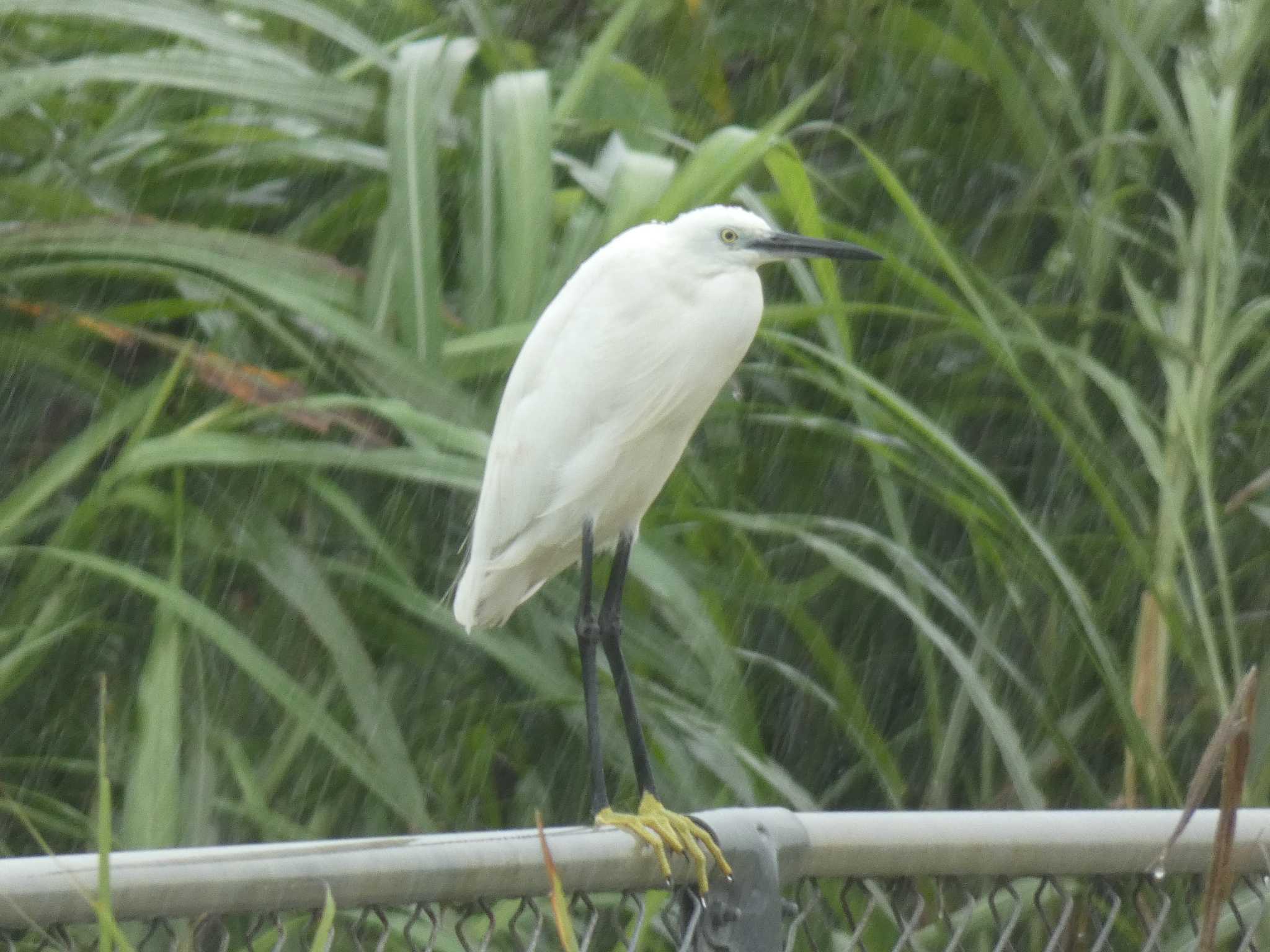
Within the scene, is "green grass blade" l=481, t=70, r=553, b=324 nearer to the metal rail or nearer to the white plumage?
the white plumage

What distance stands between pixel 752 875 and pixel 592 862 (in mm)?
87

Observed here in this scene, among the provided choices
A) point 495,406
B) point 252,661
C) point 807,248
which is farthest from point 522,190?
point 252,661

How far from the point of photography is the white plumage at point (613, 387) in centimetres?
124

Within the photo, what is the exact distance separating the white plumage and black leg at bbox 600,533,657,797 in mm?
25

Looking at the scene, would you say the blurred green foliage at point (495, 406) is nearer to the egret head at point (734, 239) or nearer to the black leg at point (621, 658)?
the black leg at point (621, 658)

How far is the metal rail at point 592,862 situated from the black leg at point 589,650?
0.35 metres

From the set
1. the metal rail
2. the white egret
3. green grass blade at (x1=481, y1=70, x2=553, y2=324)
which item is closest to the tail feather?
the white egret

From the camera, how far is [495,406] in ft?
5.36

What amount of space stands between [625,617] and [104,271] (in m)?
0.59

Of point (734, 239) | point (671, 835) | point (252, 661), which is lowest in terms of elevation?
point (252, 661)

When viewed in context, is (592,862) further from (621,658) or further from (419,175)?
(419,175)

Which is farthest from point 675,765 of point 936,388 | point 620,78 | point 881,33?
point 881,33

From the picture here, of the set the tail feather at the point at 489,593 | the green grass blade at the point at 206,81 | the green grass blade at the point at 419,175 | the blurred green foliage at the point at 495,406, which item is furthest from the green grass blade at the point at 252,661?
the green grass blade at the point at 206,81

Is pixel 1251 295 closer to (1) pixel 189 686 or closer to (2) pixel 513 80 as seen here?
(2) pixel 513 80
